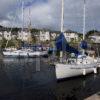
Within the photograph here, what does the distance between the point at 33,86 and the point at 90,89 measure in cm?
694

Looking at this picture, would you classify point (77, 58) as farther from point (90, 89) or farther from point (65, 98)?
point (65, 98)

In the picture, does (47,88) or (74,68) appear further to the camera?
(74,68)

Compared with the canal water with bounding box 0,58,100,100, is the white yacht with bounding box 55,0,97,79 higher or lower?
higher

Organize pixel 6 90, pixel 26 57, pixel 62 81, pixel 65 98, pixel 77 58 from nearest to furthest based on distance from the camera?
pixel 65 98 < pixel 6 90 < pixel 62 81 < pixel 77 58 < pixel 26 57

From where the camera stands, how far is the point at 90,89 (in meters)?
43.4

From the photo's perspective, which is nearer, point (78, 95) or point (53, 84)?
point (78, 95)

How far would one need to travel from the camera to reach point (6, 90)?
41188 mm

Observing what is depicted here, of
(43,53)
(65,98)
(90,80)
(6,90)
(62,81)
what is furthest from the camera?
(43,53)

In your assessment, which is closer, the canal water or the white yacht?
the canal water

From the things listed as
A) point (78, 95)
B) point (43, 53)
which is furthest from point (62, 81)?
point (43, 53)

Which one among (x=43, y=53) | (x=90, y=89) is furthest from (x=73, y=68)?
(x=43, y=53)

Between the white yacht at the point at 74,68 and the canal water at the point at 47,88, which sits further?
the white yacht at the point at 74,68

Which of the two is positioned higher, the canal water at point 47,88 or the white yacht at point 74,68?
the white yacht at point 74,68

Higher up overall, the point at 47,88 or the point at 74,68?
the point at 74,68
